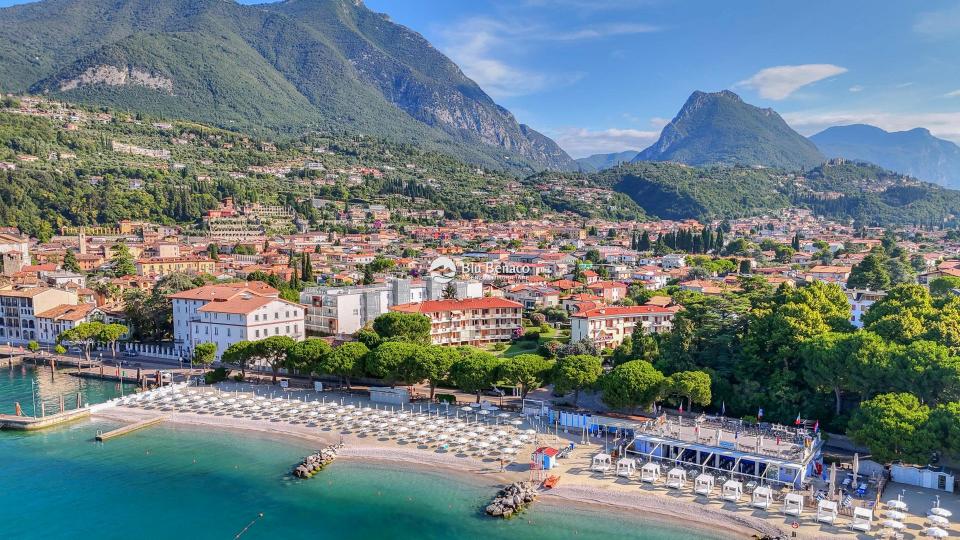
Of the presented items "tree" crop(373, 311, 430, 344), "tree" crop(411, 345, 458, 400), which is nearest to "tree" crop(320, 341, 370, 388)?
"tree" crop(411, 345, 458, 400)

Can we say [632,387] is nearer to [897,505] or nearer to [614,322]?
[897,505]

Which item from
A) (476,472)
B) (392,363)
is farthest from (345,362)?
(476,472)

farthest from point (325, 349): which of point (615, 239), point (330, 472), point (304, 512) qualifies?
point (615, 239)

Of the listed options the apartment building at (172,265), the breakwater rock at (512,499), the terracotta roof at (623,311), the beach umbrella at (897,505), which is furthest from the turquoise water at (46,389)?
the beach umbrella at (897,505)

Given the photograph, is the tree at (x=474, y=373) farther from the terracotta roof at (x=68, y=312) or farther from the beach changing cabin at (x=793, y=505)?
the terracotta roof at (x=68, y=312)

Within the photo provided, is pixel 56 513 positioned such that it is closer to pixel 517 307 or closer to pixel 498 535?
pixel 498 535

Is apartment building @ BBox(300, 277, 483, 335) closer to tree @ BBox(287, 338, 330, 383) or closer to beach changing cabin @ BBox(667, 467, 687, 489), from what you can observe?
tree @ BBox(287, 338, 330, 383)

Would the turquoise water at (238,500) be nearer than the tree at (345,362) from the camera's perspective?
Yes

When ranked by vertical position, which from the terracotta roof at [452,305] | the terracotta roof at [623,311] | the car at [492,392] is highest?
the terracotta roof at [452,305]
